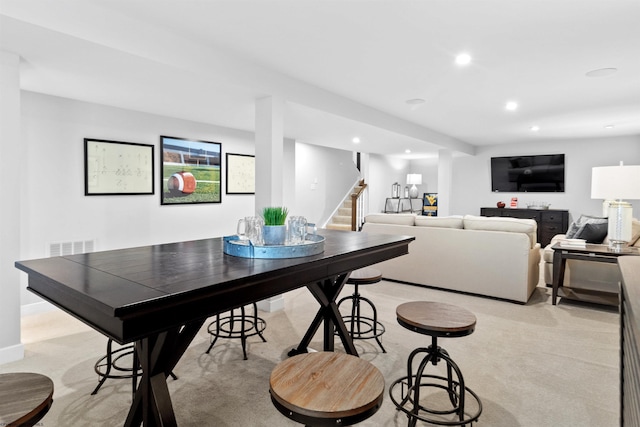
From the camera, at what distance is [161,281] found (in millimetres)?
1279

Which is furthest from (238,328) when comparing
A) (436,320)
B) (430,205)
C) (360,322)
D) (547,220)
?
(430,205)

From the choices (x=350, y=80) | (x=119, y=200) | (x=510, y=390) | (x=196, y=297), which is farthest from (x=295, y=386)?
(x=119, y=200)

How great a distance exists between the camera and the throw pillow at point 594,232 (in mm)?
4242

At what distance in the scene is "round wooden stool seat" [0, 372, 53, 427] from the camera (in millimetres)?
1070

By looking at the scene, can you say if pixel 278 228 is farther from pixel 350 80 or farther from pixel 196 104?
pixel 196 104

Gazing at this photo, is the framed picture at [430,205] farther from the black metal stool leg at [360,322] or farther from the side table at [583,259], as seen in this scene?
the black metal stool leg at [360,322]

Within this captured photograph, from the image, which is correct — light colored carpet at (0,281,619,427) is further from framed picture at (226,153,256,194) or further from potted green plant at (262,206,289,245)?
framed picture at (226,153,256,194)

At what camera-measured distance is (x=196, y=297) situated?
3.97ft

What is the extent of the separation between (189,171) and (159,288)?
162 inches

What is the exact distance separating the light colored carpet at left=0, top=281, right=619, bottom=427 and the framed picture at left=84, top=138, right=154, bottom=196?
1.42 metres

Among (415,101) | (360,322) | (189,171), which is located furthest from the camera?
(189,171)

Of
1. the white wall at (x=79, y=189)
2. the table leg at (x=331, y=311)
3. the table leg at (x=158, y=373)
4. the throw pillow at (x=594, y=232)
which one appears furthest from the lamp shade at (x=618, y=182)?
the white wall at (x=79, y=189)

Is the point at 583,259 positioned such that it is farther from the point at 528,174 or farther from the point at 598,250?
the point at 528,174

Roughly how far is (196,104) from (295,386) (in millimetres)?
3562
